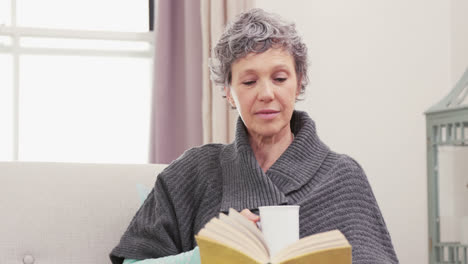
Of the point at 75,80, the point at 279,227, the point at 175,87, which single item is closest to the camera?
the point at 279,227

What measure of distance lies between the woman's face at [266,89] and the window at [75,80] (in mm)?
1804

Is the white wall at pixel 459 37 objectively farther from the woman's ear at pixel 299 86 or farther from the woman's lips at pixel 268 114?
the woman's lips at pixel 268 114

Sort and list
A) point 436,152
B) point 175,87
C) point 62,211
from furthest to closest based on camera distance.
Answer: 1. point 175,87
2. point 436,152
3. point 62,211

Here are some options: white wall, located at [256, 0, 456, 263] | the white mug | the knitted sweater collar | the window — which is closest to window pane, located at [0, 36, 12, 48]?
the window

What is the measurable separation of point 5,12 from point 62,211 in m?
1.75

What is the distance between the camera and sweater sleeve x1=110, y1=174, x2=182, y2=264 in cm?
153

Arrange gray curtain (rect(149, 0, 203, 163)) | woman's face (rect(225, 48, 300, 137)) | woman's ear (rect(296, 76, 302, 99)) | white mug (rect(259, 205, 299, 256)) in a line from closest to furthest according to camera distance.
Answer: white mug (rect(259, 205, 299, 256))
woman's face (rect(225, 48, 300, 137))
woman's ear (rect(296, 76, 302, 99))
gray curtain (rect(149, 0, 203, 163))

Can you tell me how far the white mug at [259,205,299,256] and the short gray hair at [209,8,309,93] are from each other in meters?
0.55

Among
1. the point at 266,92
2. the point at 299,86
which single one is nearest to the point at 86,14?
the point at 299,86

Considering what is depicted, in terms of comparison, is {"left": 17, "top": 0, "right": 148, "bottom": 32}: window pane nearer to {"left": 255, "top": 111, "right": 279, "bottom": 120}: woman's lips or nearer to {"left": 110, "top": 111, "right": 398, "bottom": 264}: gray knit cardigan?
{"left": 110, "top": 111, "right": 398, "bottom": 264}: gray knit cardigan

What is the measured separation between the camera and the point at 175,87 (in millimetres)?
3098

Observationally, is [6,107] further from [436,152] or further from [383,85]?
[436,152]

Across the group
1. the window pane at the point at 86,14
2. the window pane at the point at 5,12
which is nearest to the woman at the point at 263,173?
the window pane at the point at 86,14

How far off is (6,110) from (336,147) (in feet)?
5.34
